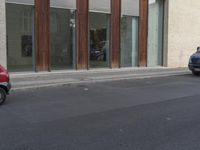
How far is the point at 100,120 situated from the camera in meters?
8.05

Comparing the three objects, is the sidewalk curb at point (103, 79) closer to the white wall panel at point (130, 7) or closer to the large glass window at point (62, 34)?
the large glass window at point (62, 34)

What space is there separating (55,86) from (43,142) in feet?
26.2

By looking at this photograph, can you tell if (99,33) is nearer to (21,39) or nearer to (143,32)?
(143,32)

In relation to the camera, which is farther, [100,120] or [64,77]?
[64,77]

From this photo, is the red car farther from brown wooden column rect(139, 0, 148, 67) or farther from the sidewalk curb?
brown wooden column rect(139, 0, 148, 67)

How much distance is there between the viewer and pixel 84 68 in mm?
19281

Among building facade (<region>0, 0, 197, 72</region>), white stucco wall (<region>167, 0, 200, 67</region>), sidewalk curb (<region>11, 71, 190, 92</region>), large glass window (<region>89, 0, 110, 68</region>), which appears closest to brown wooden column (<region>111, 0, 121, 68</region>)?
building facade (<region>0, 0, 197, 72</region>)

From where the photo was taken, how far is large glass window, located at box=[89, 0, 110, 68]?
1966cm

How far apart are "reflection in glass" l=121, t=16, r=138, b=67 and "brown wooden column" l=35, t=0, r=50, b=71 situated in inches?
209

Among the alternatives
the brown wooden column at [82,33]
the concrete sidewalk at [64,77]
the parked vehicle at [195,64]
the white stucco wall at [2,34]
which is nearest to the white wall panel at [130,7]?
the brown wooden column at [82,33]

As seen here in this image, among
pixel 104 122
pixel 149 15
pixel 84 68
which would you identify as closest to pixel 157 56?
pixel 149 15

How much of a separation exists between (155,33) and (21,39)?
31.5 ft

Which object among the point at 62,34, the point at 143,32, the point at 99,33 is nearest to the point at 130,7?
the point at 143,32

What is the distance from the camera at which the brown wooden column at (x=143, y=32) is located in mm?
22172
